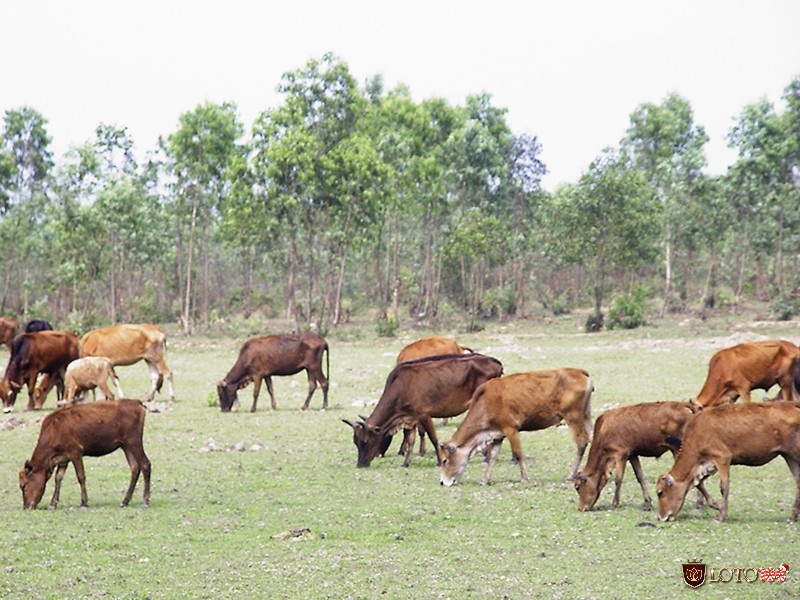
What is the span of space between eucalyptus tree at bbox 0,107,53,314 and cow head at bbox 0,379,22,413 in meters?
32.4

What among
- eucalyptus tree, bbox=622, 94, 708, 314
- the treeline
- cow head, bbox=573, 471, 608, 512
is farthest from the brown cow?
eucalyptus tree, bbox=622, 94, 708, 314

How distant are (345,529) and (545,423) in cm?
418

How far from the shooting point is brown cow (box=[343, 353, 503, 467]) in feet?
57.8

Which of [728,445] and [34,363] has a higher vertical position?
[728,445]

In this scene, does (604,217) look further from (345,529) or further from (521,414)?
(345,529)

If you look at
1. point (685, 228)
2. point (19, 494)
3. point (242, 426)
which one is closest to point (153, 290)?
point (685, 228)

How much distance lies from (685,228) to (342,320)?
1765cm

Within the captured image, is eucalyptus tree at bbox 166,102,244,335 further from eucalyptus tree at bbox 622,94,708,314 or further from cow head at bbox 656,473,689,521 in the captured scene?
cow head at bbox 656,473,689,521

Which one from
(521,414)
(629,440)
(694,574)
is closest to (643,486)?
(629,440)

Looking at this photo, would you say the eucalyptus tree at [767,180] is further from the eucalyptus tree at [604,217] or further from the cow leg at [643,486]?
the cow leg at [643,486]

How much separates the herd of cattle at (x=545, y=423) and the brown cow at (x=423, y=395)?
0.05 ft

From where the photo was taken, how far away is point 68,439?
14070mm

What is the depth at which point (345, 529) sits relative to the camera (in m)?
12.9

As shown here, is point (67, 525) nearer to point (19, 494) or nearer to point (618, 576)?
point (19, 494)
